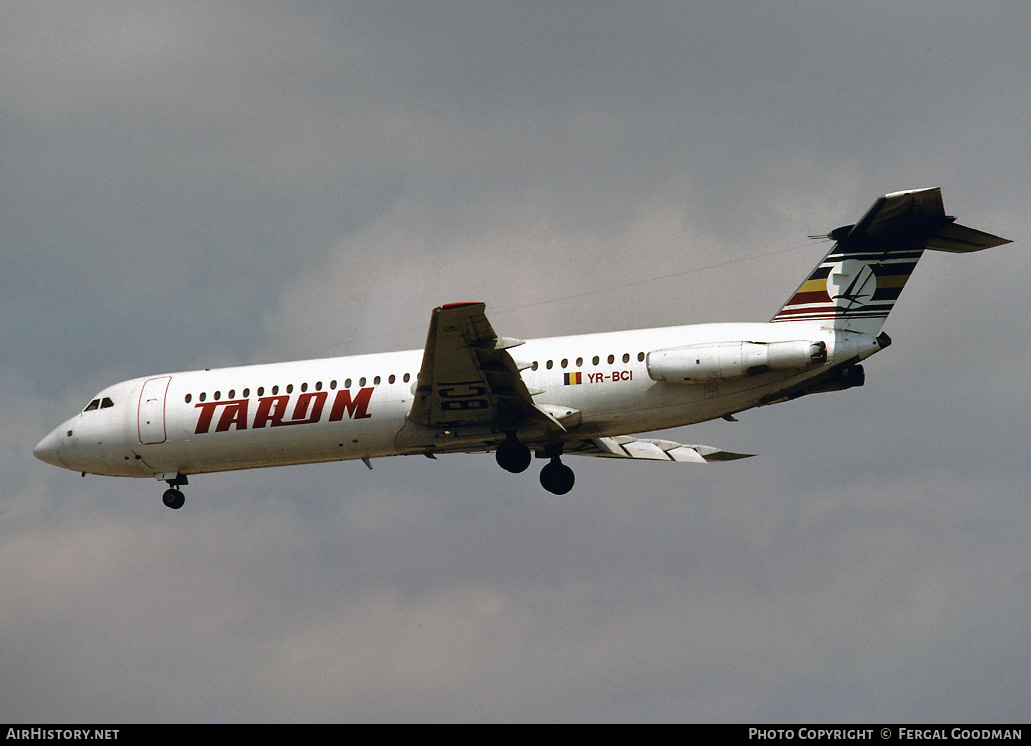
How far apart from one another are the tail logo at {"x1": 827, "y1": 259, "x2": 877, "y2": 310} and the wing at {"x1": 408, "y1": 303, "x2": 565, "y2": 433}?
857 cm

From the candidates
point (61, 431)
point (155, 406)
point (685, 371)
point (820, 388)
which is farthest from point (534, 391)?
point (61, 431)

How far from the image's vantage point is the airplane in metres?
38.7

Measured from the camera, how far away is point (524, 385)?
39.8 metres

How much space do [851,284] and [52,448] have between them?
85.3 ft

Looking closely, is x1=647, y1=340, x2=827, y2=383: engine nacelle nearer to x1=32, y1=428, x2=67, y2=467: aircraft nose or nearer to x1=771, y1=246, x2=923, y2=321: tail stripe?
x1=771, y1=246, x2=923, y2=321: tail stripe

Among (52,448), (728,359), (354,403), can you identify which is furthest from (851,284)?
(52,448)

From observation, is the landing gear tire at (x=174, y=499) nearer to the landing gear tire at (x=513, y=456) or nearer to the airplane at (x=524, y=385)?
the airplane at (x=524, y=385)

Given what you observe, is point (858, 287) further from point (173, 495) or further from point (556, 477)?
point (173, 495)

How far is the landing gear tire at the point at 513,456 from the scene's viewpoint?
137 ft

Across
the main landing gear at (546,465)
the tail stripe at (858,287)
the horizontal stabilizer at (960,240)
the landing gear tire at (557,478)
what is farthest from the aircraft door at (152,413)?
the horizontal stabilizer at (960,240)

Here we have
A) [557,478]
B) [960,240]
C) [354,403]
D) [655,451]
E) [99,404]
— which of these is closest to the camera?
[960,240]

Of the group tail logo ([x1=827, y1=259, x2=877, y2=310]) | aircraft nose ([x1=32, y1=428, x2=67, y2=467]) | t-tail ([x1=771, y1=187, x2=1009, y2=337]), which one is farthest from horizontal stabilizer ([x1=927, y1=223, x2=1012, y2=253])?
aircraft nose ([x1=32, y1=428, x2=67, y2=467])
